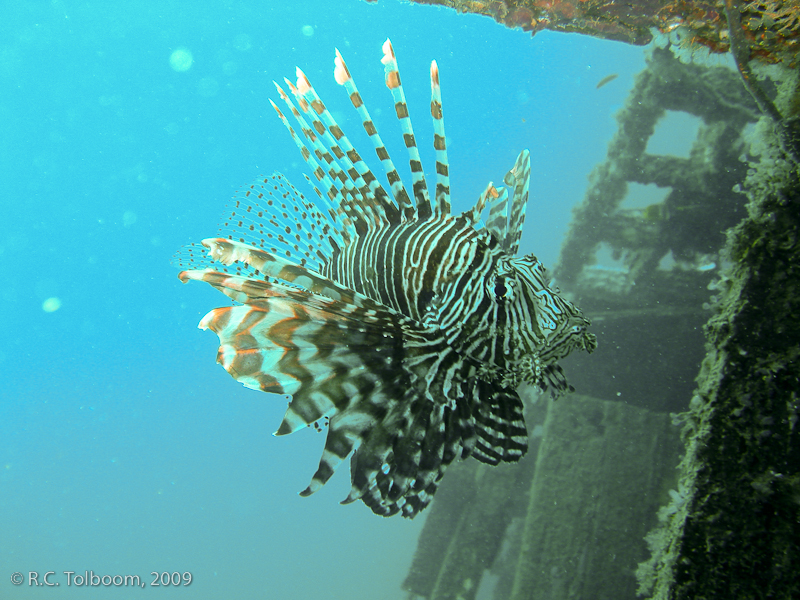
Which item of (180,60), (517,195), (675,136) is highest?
(675,136)

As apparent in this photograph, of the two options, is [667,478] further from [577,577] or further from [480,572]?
[480,572]

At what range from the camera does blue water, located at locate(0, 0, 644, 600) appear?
37500mm

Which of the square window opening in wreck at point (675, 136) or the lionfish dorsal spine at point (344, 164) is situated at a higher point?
the square window opening in wreck at point (675, 136)

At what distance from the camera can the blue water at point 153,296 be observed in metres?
37.5

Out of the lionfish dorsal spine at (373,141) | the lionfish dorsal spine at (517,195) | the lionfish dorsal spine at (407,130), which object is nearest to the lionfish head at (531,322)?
the lionfish dorsal spine at (517,195)

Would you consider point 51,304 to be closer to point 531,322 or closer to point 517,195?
point 517,195

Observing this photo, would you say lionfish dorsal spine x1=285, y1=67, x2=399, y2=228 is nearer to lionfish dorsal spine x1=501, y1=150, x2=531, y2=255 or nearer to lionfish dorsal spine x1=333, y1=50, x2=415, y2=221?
lionfish dorsal spine x1=333, y1=50, x2=415, y2=221

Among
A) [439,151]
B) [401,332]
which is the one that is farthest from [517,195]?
[401,332]

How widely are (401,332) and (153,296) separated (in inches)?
2943

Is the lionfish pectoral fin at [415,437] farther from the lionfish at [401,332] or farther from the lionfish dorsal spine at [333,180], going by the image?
the lionfish dorsal spine at [333,180]

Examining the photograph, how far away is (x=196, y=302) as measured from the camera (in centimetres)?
5788

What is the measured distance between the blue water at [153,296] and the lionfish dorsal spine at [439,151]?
35.5 meters

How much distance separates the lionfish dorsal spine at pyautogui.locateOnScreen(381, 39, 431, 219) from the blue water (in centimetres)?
3552

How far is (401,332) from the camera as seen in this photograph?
186 cm
